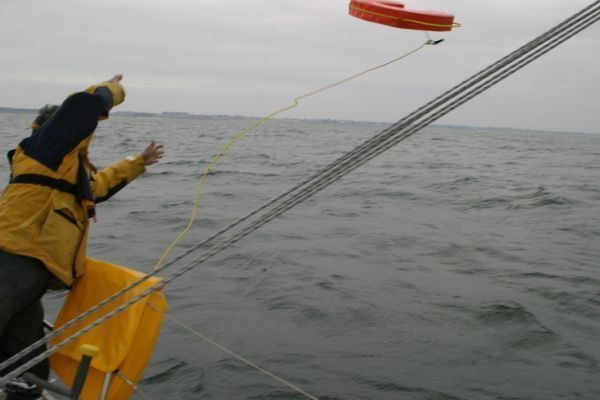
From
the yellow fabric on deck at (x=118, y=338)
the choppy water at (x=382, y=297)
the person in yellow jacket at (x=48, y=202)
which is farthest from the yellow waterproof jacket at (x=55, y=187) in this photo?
the choppy water at (x=382, y=297)

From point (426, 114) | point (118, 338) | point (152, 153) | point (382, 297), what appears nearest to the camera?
point (426, 114)

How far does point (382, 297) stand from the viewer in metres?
6.90

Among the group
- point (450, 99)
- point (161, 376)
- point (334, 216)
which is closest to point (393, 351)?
point (161, 376)

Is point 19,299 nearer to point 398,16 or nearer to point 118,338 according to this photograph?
point 118,338

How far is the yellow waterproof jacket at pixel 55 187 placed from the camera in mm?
2711

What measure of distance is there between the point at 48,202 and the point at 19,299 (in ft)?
1.56

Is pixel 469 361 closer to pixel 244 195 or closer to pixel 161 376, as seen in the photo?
pixel 161 376

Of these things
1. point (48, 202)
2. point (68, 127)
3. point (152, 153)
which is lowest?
point (48, 202)

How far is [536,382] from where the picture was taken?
4.91 meters

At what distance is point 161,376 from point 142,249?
429 centimetres

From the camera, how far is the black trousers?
9.03 feet

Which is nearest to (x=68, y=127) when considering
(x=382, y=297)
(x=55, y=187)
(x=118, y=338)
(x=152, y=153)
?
(x=55, y=187)

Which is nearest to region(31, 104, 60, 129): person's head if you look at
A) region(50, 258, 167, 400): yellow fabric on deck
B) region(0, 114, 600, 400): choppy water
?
region(50, 258, 167, 400): yellow fabric on deck

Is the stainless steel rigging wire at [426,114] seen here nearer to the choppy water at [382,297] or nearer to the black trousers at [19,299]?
the black trousers at [19,299]
